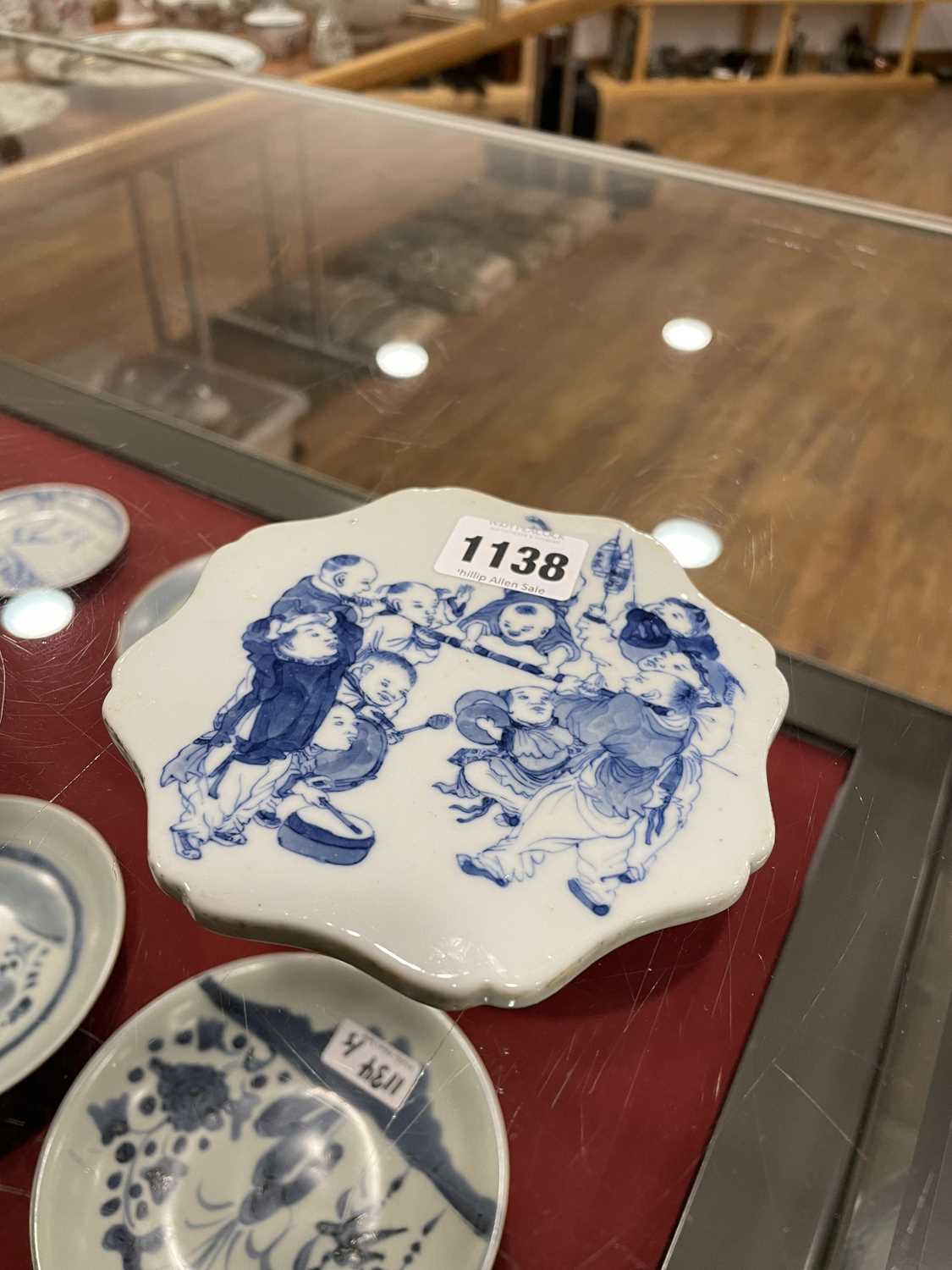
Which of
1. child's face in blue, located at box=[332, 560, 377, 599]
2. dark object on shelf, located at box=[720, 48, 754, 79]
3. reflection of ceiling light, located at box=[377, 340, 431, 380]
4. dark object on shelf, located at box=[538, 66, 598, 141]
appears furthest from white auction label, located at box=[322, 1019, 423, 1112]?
dark object on shelf, located at box=[720, 48, 754, 79]

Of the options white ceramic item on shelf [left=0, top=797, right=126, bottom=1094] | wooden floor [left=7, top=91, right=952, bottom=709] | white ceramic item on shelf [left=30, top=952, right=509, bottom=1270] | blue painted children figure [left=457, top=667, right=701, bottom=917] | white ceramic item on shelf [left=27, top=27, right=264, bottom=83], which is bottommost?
white ceramic item on shelf [left=30, top=952, right=509, bottom=1270]

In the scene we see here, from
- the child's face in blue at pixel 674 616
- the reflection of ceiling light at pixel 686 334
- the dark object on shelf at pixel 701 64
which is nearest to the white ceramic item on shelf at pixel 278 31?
the reflection of ceiling light at pixel 686 334

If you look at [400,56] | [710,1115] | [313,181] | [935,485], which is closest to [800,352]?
[935,485]

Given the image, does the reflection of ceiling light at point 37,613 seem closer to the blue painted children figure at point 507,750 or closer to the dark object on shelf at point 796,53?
the blue painted children figure at point 507,750

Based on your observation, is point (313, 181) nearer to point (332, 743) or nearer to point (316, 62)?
point (316, 62)

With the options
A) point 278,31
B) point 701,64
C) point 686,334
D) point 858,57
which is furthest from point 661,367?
point 858,57

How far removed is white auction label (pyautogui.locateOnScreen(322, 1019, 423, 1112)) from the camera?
0.42 metres

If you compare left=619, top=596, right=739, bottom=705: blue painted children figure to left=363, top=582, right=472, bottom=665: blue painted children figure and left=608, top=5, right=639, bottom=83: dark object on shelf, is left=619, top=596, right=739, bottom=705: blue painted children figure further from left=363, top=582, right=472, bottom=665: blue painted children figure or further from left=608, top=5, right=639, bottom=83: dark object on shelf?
left=608, top=5, right=639, bottom=83: dark object on shelf

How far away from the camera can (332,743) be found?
44 centimetres

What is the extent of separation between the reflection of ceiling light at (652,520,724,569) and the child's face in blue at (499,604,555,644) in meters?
0.11

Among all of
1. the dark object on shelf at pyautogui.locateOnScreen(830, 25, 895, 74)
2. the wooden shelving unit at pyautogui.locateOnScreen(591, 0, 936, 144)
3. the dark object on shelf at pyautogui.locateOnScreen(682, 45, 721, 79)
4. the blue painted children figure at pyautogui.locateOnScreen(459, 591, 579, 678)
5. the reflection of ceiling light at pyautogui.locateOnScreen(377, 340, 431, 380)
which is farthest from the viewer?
the dark object on shelf at pyautogui.locateOnScreen(830, 25, 895, 74)

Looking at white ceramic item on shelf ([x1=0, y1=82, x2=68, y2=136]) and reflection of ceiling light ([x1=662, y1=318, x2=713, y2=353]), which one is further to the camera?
white ceramic item on shelf ([x1=0, y1=82, x2=68, y2=136])

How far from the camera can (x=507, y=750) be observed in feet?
1.45

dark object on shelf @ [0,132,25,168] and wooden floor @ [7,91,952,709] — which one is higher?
dark object on shelf @ [0,132,25,168]
